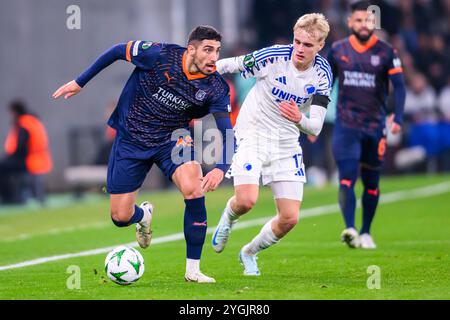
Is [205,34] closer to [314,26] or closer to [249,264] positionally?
[314,26]

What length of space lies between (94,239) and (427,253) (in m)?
4.48

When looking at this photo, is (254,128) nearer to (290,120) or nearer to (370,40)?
(290,120)

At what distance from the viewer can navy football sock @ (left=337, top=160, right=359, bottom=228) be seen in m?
13.2

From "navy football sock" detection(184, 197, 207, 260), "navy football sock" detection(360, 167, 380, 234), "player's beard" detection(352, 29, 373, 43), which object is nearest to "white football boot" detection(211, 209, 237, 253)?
"navy football sock" detection(184, 197, 207, 260)

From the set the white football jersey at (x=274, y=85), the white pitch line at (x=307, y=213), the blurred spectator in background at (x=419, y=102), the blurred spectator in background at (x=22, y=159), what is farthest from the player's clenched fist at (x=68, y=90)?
the blurred spectator in background at (x=419, y=102)

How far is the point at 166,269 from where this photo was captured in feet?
36.1

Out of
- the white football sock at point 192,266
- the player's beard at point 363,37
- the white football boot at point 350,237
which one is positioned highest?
the player's beard at point 363,37

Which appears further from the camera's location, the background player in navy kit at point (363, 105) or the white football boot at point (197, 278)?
the background player in navy kit at point (363, 105)

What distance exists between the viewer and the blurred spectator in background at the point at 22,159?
2108cm

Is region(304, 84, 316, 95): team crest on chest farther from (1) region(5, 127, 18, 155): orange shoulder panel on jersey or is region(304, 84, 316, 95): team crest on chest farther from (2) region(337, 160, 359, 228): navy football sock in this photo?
(1) region(5, 127, 18, 155): orange shoulder panel on jersey

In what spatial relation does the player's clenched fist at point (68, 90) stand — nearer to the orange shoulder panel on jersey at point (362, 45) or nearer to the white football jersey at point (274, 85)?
the white football jersey at point (274, 85)

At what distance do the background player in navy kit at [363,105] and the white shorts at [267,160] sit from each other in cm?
278

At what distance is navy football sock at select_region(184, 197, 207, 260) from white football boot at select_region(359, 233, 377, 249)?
395 centimetres
